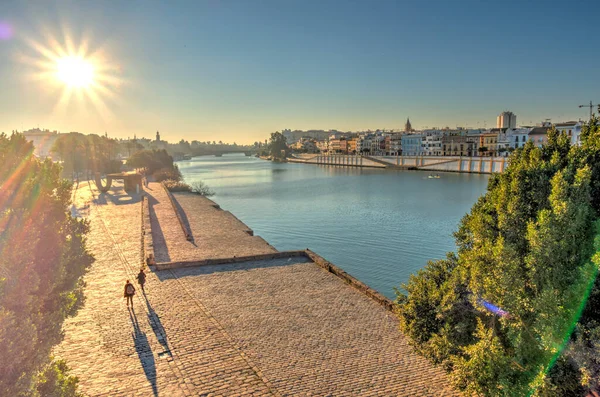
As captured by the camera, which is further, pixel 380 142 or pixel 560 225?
pixel 380 142

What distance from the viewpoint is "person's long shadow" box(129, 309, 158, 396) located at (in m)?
8.61

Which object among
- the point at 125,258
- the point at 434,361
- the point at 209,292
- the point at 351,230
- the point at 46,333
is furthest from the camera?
the point at 351,230

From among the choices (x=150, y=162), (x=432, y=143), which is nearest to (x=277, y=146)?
(x=432, y=143)

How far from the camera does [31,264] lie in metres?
5.59

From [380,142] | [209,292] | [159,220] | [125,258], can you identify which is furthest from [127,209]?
[380,142]

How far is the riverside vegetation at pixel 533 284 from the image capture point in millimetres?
5711

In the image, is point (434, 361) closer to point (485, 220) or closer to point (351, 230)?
point (485, 220)

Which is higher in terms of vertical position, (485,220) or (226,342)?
(485,220)

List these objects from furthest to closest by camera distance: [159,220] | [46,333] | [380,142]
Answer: [380,142] → [159,220] → [46,333]

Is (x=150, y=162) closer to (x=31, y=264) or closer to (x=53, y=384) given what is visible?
(x=31, y=264)

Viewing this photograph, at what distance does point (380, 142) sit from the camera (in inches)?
5989

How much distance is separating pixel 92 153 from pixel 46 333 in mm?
78410

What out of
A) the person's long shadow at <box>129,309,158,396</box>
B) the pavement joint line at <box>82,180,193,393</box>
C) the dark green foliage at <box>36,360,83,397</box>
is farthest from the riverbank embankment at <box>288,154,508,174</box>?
the dark green foliage at <box>36,360,83,397</box>

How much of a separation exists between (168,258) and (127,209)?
18.9m
